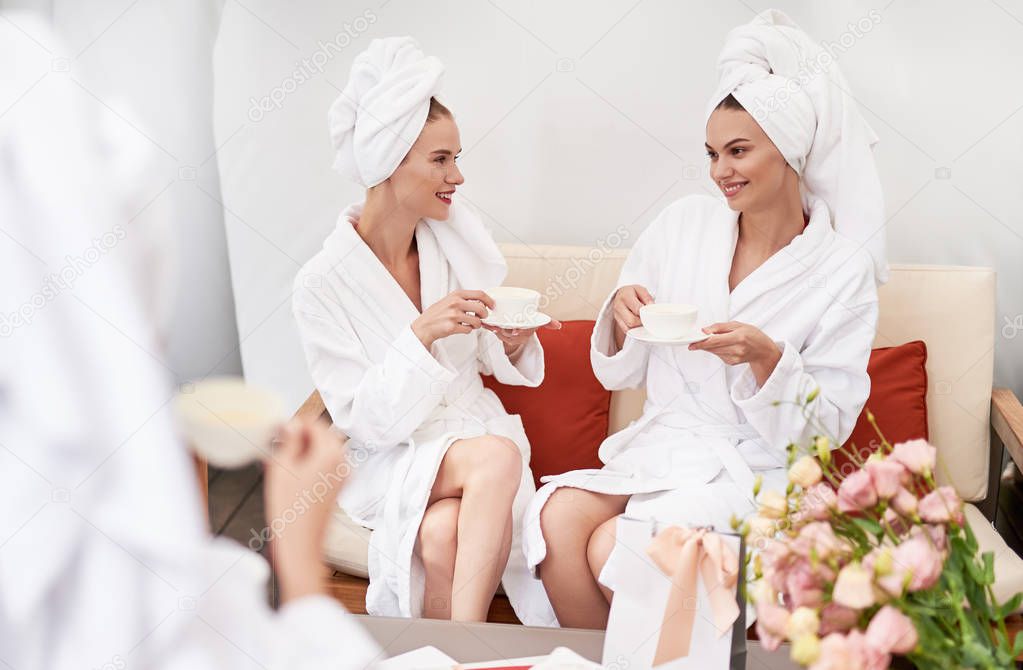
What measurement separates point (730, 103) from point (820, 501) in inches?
45.2

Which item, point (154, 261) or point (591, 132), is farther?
point (591, 132)

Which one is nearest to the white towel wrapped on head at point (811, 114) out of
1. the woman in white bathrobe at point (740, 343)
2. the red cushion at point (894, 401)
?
the woman in white bathrobe at point (740, 343)

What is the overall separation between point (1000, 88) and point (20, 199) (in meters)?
2.41

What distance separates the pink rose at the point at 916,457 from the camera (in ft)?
2.89

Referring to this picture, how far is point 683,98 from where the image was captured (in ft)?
7.89

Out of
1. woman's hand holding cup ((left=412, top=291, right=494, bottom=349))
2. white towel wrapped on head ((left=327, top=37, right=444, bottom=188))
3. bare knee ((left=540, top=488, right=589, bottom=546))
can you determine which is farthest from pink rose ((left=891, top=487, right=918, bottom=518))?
white towel wrapped on head ((left=327, top=37, right=444, bottom=188))

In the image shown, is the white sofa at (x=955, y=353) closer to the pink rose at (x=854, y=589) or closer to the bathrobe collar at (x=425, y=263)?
the bathrobe collar at (x=425, y=263)

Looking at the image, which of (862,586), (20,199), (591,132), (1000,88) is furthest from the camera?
(591,132)

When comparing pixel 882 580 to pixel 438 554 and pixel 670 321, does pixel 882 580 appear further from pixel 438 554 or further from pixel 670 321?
pixel 438 554

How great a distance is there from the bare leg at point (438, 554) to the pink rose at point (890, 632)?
1.08 meters

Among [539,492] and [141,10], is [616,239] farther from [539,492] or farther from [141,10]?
[141,10]

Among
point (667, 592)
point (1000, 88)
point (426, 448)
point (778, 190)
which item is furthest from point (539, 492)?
point (1000, 88)

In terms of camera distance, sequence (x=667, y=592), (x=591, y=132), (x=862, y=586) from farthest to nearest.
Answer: (x=591, y=132)
(x=667, y=592)
(x=862, y=586)

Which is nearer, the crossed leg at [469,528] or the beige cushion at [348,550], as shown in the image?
the crossed leg at [469,528]
